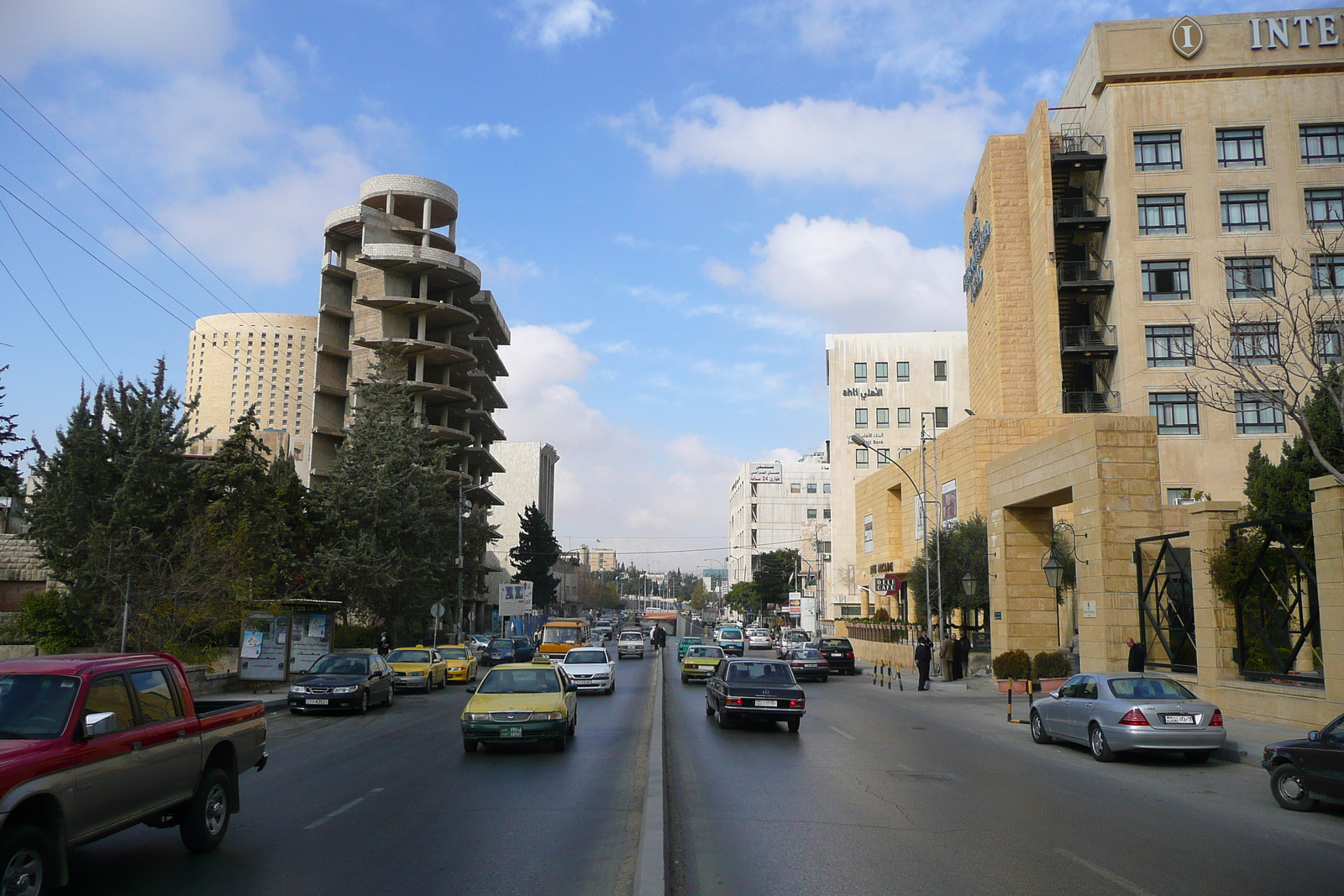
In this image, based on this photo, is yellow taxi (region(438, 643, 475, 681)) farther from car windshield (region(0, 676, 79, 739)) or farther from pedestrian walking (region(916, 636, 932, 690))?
car windshield (region(0, 676, 79, 739))

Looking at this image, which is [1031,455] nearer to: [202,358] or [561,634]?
[561,634]

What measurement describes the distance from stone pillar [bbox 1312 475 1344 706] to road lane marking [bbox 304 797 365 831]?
16.1 metres

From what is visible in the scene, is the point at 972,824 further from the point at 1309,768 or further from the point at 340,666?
the point at 340,666

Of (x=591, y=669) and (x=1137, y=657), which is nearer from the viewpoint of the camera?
(x=1137, y=657)

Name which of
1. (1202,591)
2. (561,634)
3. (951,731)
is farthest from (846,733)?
(561,634)

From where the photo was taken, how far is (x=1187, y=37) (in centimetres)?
4881

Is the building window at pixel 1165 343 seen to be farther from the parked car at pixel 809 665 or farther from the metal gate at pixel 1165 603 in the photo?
the metal gate at pixel 1165 603

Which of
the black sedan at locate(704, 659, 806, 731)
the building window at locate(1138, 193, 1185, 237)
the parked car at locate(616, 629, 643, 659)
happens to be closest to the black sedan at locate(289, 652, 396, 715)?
the black sedan at locate(704, 659, 806, 731)

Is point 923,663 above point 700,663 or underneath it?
above

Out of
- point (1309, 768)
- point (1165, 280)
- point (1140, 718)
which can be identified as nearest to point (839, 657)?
point (1165, 280)

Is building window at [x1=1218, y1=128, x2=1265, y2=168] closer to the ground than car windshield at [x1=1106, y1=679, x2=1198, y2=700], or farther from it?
farther from it

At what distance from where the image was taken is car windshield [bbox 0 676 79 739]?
699cm

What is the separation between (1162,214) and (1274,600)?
107 ft

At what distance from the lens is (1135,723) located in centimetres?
1534
